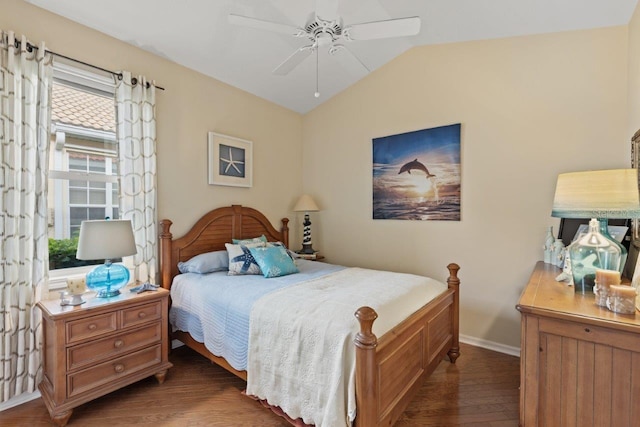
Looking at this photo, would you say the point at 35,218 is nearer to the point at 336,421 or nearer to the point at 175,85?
the point at 175,85

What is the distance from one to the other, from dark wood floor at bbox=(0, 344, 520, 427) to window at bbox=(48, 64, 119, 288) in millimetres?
1024

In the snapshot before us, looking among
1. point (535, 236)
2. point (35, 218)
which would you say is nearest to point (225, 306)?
point (35, 218)

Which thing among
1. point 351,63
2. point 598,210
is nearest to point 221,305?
point 598,210

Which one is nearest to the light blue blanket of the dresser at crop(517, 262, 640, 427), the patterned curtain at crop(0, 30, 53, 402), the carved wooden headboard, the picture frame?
the carved wooden headboard

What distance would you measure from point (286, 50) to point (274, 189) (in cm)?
168

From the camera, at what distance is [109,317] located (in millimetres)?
2139

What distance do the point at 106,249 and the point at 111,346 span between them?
70 centimetres

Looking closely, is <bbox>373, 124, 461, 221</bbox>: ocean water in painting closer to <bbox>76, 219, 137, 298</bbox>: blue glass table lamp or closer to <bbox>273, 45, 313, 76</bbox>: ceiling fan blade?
<bbox>273, 45, 313, 76</bbox>: ceiling fan blade

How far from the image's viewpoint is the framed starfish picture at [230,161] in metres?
3.31

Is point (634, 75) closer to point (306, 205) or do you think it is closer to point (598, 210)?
point (598, 210)

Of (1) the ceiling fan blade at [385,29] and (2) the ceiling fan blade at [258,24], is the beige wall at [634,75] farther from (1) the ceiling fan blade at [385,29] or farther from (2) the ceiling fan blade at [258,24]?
(2) the ceiling fan blade at [258,24]

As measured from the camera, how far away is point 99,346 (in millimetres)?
2100

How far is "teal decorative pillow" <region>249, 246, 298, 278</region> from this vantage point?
276 centimetres

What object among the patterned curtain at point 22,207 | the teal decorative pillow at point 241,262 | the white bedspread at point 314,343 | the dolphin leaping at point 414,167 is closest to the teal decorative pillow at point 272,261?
the teal decorative pillow at point 241,262
